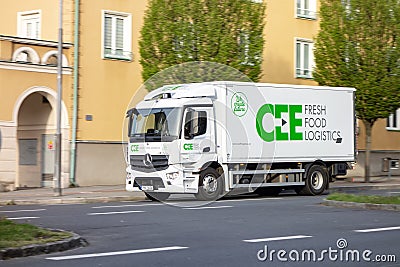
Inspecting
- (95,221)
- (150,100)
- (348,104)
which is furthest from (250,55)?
(95,221)

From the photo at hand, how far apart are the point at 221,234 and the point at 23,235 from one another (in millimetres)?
3431

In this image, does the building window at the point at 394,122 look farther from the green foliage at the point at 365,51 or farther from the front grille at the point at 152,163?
the front grille at the point at 152,163

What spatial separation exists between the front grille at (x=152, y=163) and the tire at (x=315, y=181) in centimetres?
548

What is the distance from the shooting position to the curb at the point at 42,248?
11.4m

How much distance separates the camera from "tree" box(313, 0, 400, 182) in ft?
107

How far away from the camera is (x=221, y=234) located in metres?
14.3

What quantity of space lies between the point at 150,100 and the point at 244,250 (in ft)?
39.5

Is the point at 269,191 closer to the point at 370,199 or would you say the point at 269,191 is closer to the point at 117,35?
the point at 370,199

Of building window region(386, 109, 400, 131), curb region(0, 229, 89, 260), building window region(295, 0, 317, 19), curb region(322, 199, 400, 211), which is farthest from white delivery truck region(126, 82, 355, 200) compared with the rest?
building window region(386, 109, 400, 131)

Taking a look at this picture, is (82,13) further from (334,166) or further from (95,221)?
(95,221)

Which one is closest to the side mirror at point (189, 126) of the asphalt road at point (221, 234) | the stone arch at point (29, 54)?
the asphalt road at point (221, 234)

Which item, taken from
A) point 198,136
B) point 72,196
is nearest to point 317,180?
point 198,136

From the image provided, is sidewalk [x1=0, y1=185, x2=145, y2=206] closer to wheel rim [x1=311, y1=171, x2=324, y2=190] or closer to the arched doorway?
the arched doorway

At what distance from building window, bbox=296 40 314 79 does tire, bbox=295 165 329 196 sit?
12.8m
